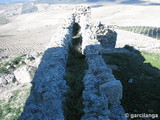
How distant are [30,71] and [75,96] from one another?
6.82 metres

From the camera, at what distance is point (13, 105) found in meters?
9.63

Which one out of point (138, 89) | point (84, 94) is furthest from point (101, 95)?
point (138, 89)

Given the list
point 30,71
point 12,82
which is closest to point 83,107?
point 30,71

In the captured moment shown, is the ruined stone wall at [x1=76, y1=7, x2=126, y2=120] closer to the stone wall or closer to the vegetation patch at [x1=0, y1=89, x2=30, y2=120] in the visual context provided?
the stone wall

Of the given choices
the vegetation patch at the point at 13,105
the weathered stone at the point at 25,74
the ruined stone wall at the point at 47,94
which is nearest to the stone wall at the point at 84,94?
the ruined stone wall at the point at 47,94

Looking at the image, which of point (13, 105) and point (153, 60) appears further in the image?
point (153, 60)

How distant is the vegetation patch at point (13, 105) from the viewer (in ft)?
28.7

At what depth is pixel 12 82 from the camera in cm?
1403

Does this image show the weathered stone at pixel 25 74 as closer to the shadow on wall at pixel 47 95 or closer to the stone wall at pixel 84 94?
the stone wall at pixel 84 94

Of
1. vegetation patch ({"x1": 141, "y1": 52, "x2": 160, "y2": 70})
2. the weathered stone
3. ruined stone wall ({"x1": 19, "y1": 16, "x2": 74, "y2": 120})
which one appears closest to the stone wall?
ruined stone wall ({"x1": 19, "y1": 16, "x2": 74, "y2": 120})

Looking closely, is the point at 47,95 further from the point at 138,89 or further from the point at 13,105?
the point at 138,89

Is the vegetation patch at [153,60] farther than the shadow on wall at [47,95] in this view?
Yes

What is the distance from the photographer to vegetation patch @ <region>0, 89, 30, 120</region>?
874cm

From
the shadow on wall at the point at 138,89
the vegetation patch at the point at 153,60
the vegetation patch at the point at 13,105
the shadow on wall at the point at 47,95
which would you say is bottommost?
the vegetation patch at the point at 153,60
